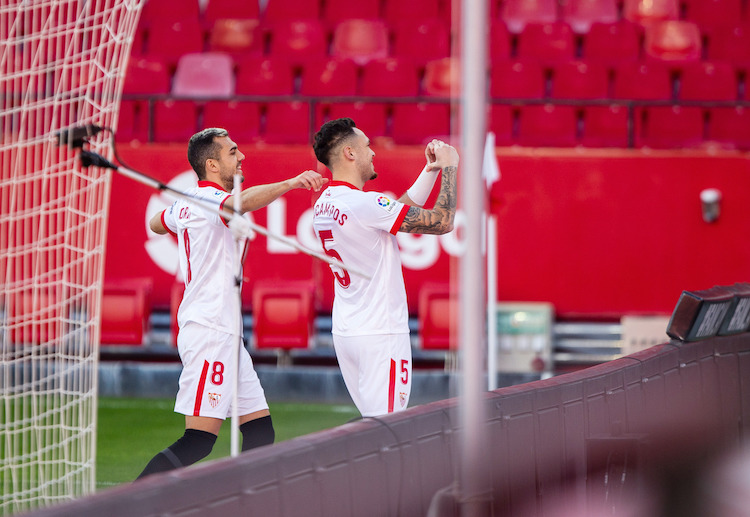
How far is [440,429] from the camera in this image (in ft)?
10.8

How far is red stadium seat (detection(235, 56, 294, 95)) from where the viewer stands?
10359 mm

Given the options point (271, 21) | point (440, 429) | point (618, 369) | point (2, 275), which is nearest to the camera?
point (440, 429)

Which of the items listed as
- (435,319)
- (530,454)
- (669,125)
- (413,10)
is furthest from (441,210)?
(413,10)

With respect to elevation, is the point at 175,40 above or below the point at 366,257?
above

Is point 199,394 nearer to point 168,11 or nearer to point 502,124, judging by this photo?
point 502,124

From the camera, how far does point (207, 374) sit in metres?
4.35

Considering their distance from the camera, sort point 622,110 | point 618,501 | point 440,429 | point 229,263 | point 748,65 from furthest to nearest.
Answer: point 748,65 → point 622,110 → point 229,263 → point 618,501 → point 440,429

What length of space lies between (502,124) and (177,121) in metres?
2.90

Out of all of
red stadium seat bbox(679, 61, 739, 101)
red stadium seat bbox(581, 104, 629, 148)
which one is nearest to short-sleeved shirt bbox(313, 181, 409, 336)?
red stadium seat bbox(581, 104, 629, 148)

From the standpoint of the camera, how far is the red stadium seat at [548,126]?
985 cm

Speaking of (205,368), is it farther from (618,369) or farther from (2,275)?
(2,275)

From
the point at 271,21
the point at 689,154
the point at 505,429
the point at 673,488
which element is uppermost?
the point at 271,21

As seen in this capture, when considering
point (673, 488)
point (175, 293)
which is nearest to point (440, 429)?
point (673, 488)

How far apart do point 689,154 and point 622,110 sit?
1039 mm
